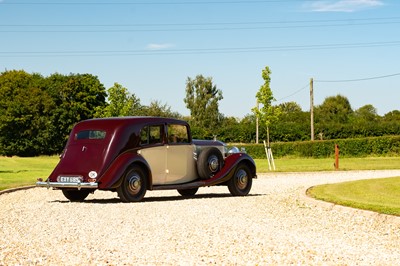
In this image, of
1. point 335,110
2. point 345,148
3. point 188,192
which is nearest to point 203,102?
point 335,110

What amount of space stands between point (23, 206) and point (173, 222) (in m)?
5.22

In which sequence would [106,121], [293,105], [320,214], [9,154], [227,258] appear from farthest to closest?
[293,105] → [9,154] → [106,121] → [320,214] → [227,258]

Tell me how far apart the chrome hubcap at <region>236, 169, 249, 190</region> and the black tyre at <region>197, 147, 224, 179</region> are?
2.28 ft

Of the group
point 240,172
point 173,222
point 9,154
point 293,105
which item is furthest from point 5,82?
point 173,222

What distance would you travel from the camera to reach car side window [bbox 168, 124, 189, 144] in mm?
18562

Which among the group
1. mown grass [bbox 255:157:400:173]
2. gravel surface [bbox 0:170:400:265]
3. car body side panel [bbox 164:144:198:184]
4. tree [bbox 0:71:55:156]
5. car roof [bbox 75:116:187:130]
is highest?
tree [bbox 0:71:55:156]

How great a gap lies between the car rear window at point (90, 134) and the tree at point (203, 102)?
109 metres

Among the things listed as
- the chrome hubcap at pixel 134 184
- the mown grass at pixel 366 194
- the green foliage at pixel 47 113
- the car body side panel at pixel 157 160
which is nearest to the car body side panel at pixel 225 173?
the car body side panel at pixel 157 160

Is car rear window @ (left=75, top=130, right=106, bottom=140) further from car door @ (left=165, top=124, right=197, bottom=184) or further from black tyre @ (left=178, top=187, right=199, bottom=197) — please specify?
black tyre @ (left=178, top=187, right=199, bottom=197)

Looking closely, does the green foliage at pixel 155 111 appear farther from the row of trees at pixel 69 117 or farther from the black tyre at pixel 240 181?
the black tyre at pixel 240 181

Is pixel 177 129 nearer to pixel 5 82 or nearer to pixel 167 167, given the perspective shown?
pixel 167 167

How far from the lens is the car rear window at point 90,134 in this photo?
17.6 metres

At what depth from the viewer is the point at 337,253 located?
30.1ft

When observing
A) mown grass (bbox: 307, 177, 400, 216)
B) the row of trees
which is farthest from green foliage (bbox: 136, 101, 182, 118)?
mown grass (bbox: 307, 177, 400, 216)
